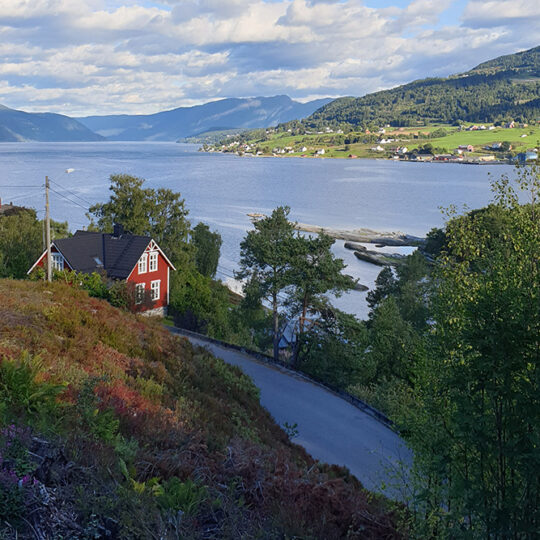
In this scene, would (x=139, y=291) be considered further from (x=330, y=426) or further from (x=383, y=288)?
(x=383, y=288)

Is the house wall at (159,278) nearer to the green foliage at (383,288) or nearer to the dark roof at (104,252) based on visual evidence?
the dark roof at (104,252)

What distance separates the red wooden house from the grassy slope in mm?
22576

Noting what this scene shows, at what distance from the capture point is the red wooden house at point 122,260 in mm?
35938

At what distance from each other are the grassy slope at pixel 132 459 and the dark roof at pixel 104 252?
2264cm

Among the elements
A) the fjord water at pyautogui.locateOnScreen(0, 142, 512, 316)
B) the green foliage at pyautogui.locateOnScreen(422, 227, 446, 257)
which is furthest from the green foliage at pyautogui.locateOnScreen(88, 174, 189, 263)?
the green foliage at pyautogui.locateOnScreen(422, 227, 446, 257)

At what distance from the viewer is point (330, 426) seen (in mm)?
17391

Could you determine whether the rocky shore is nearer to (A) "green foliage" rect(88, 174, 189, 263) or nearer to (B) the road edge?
(A) "green foliage" rect(88, 174, 189, 263)

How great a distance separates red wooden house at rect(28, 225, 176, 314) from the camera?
35.9 meters

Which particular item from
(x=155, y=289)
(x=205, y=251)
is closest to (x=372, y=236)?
(x=205, y=251)


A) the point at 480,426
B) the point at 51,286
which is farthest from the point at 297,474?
the point at 51,286

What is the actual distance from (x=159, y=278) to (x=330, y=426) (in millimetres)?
24212

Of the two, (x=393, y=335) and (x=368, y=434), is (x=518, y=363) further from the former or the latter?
(x=393, y=335)

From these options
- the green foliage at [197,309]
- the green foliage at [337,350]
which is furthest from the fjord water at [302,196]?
the green foliage at [337,350]

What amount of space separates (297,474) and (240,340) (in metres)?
30.3
